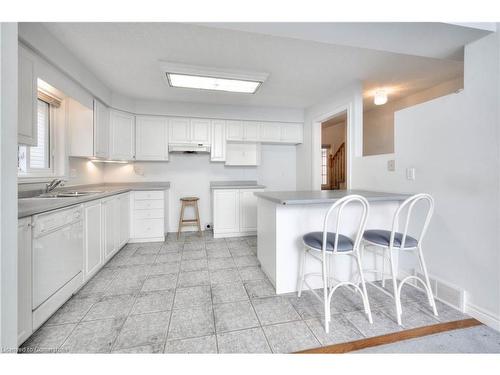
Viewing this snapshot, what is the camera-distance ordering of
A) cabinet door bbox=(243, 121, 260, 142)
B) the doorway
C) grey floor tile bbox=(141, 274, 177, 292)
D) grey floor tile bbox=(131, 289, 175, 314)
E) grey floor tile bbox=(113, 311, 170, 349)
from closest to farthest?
grey floor tile bbox=(113, 311, 170, 349) < grey floor tile bbox=(131, 289, 175, 314) < grey floor tile bbox=(141, 274, 177, 292) < cabinet door bbox=(243, 121, 260, 142) < the doorway

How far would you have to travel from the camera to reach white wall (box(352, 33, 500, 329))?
1.52 meters

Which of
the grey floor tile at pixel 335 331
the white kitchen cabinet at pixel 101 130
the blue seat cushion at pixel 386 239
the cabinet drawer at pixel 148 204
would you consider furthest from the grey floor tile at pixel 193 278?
the white kitchen cabinet at pixel 101 130

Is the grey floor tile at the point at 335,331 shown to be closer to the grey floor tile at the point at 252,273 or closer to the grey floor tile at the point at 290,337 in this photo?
the grey floor tile at the point at 290,337

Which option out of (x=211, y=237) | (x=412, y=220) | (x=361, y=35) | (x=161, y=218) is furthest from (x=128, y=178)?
(x=412, y=220)

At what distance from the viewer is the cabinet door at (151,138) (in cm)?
374

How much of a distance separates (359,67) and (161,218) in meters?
3.64

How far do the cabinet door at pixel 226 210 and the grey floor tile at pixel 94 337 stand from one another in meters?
2.24

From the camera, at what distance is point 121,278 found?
2.27 metres

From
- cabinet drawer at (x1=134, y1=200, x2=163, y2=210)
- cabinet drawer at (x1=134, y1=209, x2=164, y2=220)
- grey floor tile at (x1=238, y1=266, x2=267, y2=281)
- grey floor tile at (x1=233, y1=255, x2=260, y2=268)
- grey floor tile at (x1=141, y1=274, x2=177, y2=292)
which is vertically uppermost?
cabinet drawer at (x1=134, y1=200, x2=163, y2=210)

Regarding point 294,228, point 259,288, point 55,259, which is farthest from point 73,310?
point 294,228

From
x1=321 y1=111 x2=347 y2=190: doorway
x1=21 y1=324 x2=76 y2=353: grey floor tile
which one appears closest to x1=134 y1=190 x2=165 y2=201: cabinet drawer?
x1=21 y1=324 x2=76 y2=353: grey floor tile

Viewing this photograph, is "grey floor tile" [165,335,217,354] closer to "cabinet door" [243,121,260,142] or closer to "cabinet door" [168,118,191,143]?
"cabinet door" [168,118,191,143]

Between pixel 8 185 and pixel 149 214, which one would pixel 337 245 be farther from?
Answer: pixel 149 214

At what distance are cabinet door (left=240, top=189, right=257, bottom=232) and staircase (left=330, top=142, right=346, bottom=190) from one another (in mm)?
3215
